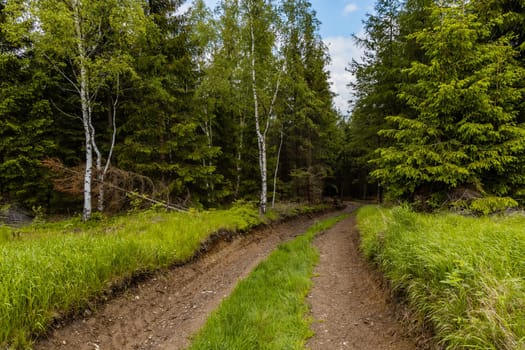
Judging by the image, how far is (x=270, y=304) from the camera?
3.94 metres

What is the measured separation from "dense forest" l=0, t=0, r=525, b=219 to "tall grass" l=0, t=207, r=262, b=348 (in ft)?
14.0

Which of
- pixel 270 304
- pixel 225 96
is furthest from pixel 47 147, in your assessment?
pixel 270 304

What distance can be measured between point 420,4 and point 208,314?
1402 cm

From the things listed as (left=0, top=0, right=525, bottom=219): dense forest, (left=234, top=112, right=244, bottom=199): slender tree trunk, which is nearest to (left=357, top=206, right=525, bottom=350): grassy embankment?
(left=0, top=0, right=525, bottom=219): dense forest

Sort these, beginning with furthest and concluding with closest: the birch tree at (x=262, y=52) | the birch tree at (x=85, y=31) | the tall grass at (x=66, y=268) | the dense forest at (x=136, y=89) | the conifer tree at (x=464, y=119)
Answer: the birch tree at (x=262, y=52), the dense forest at (x=136, y=89), the birch tree at (x=85, y=31), the conifer tree at (x=464, y=119), the tall grass at (x=66, y=268)

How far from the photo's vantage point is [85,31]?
9.36m

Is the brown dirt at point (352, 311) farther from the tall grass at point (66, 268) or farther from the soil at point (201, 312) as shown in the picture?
the tall grass at point (66, 268)

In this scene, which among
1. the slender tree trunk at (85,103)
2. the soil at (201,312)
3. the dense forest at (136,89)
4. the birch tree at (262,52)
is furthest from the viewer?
the birch tree at (262,52)

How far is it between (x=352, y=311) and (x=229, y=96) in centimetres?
1214

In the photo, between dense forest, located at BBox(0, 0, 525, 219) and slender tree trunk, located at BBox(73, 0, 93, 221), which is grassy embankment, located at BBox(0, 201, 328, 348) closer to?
slender tree trunk, located at BBox(73, 0, 93, 221)

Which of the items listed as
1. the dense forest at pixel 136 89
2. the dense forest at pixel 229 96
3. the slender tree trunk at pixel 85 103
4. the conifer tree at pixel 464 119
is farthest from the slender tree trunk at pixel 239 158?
the conifer tree at pixel 464 119

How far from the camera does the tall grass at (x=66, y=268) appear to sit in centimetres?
274

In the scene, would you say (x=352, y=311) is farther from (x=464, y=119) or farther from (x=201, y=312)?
(x=464, y=119)

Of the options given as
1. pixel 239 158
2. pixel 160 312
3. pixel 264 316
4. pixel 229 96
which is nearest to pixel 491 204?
pixel 264 316
